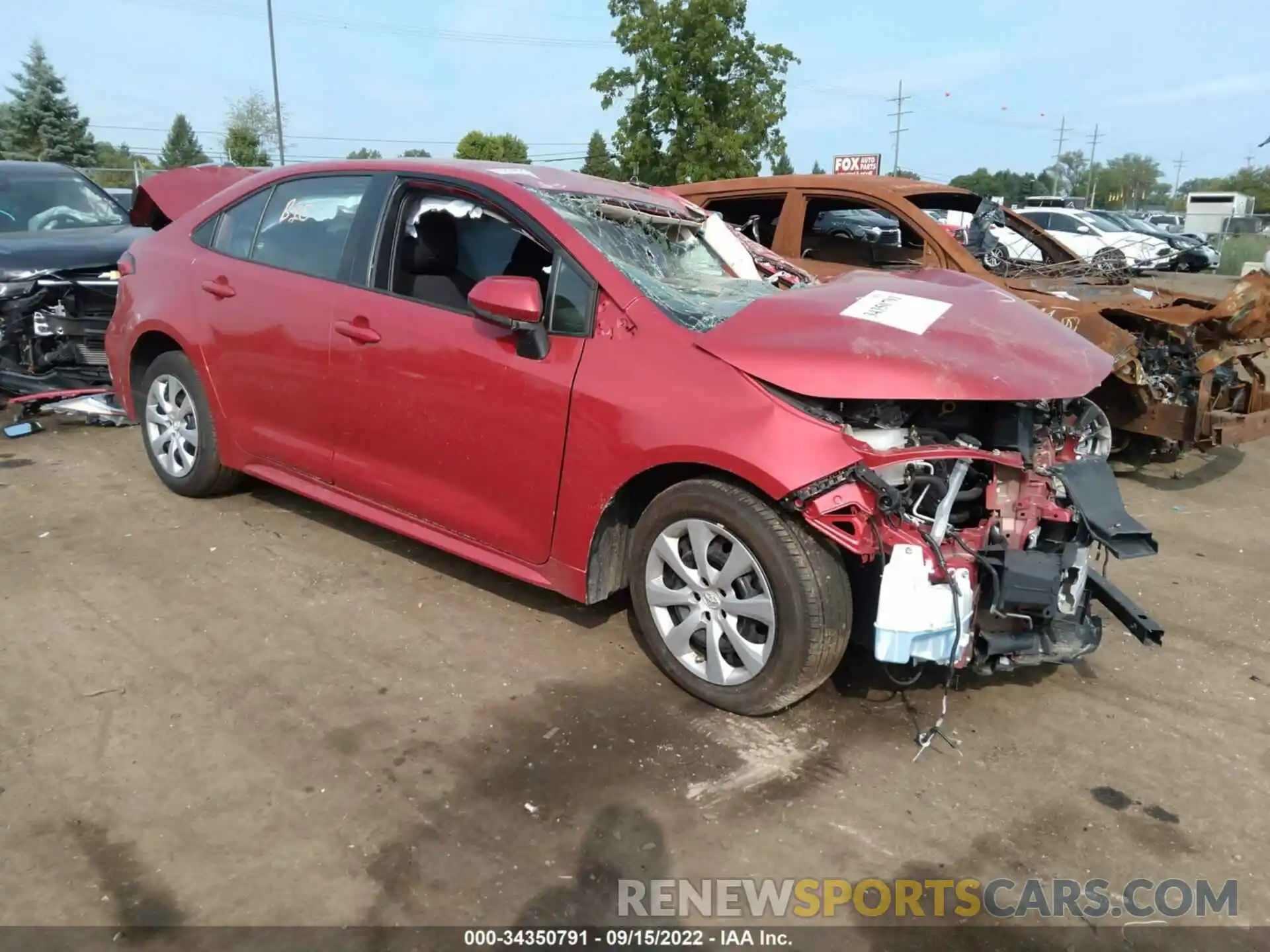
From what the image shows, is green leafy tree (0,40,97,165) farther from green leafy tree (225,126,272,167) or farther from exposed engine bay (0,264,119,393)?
exposed engine bay (0,264,119,393)

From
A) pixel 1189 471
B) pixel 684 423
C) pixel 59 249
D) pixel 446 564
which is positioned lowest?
pixel 446 564

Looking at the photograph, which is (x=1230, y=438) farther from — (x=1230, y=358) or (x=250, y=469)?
(x=250, y=469)

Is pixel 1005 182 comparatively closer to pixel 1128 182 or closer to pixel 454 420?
pixel 1128 182

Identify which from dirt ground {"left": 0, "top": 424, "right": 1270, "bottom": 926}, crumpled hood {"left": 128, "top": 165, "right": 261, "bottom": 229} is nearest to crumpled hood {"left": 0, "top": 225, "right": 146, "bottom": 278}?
crumpled hood {"left": 128, "top": 165, "right": 261, "bottom": 229}

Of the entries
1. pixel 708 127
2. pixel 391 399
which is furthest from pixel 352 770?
pixel 708 127

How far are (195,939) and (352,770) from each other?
0.71m

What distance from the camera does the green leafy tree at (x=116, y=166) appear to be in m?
27.8

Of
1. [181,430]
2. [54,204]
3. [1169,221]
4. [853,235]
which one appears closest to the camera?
[181,430]

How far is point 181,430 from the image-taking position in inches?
200

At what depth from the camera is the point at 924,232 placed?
6383mm

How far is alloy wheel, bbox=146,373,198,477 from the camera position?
4996 mm

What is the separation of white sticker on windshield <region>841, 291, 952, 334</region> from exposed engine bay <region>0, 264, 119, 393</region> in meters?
5.64

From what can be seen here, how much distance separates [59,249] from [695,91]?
19.5 m

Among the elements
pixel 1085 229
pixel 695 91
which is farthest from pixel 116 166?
pixel 1085 229
